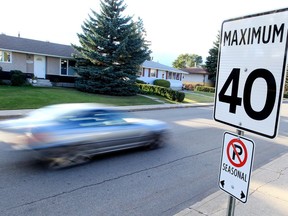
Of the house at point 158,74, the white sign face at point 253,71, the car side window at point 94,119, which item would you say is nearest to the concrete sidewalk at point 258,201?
the white sign face at point 253,71

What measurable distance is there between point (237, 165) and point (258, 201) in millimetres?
2751

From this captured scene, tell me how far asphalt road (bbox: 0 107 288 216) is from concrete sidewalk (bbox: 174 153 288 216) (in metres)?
0.44

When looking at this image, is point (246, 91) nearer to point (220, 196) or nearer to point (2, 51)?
point (220, 196)

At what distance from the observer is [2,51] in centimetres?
2700

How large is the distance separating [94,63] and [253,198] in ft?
77.3

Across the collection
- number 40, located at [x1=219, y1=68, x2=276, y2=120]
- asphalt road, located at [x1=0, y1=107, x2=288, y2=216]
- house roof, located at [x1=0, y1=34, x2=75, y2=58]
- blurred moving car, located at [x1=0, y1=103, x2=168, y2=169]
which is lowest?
asphalt road, located at [x1=0, y1=107, x2=288, y2=216]

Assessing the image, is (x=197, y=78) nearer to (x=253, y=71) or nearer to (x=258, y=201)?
(x=258, y=201)

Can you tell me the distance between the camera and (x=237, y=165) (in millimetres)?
2207

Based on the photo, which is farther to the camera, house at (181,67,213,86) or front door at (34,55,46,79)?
house at (181,67,213,86)

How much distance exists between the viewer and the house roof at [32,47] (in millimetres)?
27641

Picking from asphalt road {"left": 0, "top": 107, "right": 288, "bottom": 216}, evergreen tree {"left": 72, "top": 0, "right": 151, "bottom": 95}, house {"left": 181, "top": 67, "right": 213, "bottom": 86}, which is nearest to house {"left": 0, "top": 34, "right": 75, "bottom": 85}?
evergreen tree {"left": 72, "top": 0, "right": 151, "bottom": 95}

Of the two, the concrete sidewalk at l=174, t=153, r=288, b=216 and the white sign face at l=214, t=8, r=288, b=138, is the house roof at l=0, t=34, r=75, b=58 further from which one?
the white sign face at l=214, t=8, r=288, b=138

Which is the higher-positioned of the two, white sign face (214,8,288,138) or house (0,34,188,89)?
house (0,34,188,89)

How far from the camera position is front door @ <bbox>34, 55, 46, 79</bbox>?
95.3ft
